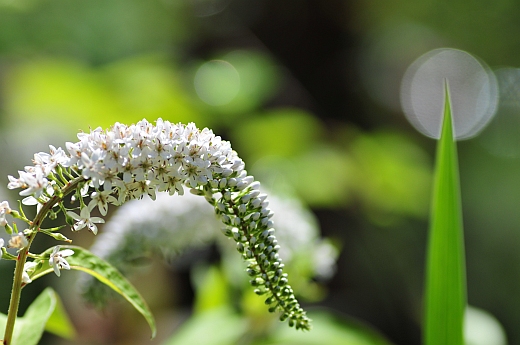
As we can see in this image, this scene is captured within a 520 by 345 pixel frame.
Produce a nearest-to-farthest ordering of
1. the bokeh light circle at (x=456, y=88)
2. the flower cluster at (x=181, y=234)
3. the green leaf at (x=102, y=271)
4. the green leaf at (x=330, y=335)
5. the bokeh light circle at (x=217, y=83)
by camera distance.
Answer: the green leaf at (x=102, y=271), the flower cluster at (x=181, y=234), the green leaf at (x=330, y=335), the bokeh light circle at (x=217, y=83), the bokeh light circle at (x=456, y=88)

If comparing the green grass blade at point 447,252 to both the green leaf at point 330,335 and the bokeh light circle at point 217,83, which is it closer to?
the green leaf at point 330,335

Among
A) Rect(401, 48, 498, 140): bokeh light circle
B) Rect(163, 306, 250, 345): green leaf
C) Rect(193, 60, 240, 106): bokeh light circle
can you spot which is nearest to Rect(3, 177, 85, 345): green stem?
Rect(163, 306, 250, 345): green leaf

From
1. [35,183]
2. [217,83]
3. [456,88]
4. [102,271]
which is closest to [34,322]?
[102,271]

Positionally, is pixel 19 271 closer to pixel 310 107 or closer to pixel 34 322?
pixel 34 322

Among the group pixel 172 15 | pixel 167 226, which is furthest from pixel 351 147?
pixel 172 15

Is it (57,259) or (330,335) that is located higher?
(330,335)

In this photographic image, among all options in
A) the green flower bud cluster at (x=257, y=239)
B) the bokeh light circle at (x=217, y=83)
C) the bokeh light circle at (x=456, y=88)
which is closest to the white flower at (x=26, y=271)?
the green flower bud cluster at (x=257, y=239)
